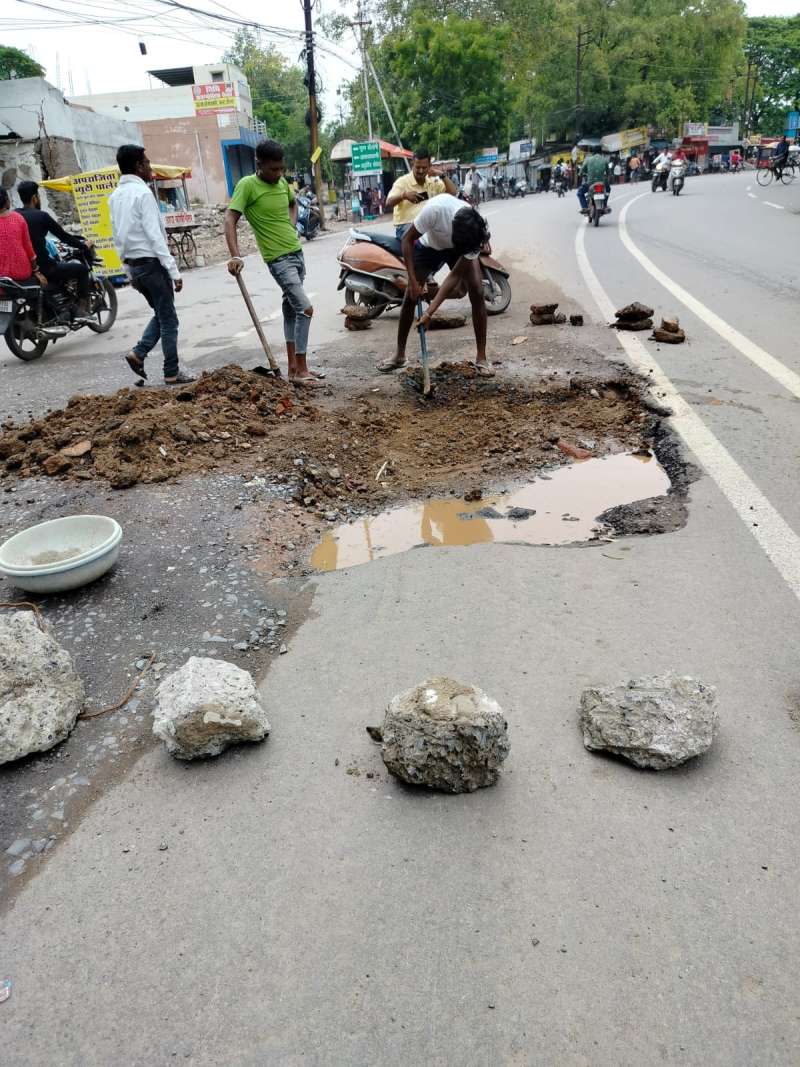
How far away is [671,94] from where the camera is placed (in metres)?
59.2

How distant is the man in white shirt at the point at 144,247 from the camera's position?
5.83 metres

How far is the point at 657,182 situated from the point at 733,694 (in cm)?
3250

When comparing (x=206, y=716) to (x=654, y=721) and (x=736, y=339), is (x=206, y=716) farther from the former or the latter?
(x=736, y=339)

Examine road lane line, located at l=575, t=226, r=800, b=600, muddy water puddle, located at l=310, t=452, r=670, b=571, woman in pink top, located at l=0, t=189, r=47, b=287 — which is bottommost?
muddy water puddle, located at l=310, t=452, r=670, b=571

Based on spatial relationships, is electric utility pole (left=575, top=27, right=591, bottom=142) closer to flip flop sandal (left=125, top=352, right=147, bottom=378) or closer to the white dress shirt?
the white dress shirt

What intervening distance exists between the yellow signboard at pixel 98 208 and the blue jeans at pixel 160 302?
26.6 ft

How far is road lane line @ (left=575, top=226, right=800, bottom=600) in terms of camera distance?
3.03 meters

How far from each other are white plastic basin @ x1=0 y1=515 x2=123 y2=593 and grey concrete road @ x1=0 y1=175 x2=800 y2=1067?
0.95 meters

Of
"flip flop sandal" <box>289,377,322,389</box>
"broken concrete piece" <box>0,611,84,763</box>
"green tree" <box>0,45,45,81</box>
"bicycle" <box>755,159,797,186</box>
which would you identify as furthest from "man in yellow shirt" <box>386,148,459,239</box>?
"green tree" <box>0,45,45,81</box>

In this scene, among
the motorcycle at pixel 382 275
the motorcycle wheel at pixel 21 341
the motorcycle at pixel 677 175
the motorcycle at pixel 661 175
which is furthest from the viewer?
the motorcycle at pixel 661 175

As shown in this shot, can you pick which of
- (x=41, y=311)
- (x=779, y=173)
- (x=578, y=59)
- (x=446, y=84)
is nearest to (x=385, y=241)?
(x=41, y=311)

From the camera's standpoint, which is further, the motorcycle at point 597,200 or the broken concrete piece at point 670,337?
the motorcycle at point 597,200

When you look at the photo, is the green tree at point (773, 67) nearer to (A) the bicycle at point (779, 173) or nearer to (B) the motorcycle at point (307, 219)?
(A) the bicycle at point (779, 173)

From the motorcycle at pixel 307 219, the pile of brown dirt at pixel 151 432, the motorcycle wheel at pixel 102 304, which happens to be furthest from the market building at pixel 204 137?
the pile of brown dirt at pixel 151 432
